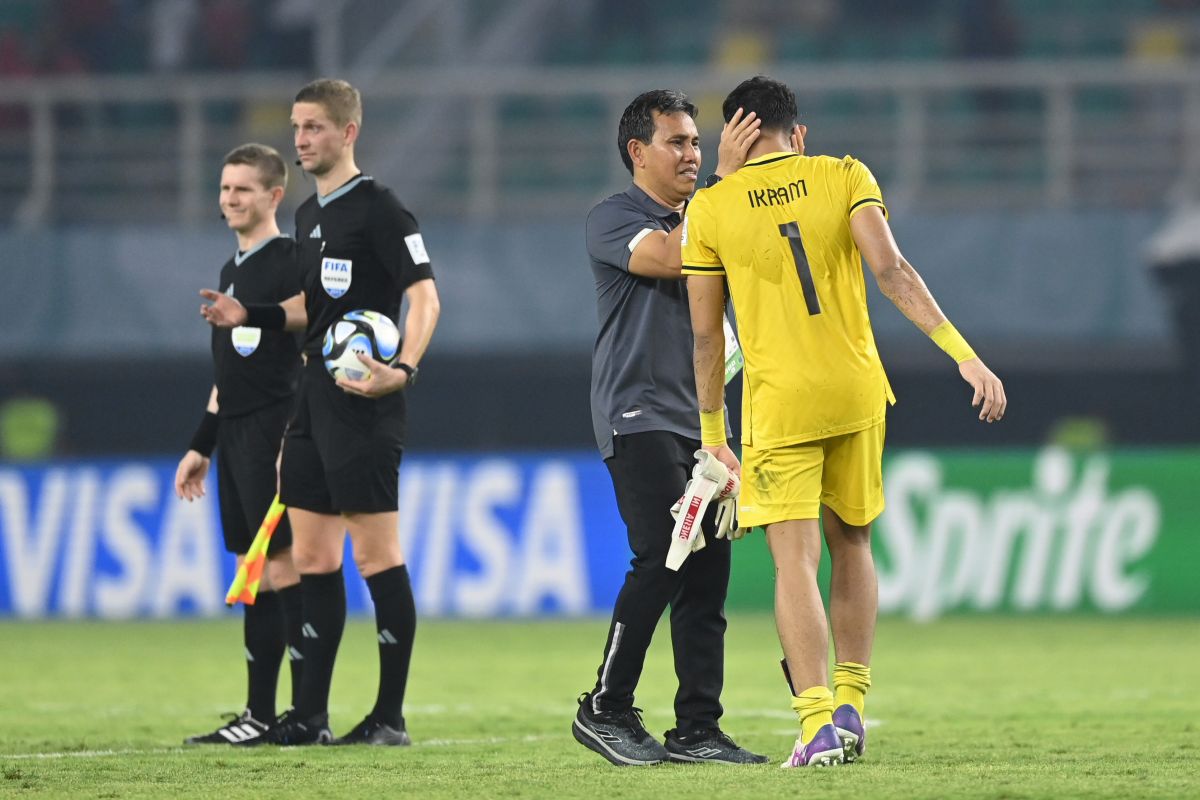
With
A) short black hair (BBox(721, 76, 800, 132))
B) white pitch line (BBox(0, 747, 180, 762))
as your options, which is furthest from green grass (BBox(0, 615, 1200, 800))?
short black hair (BBox(721, 76, 800, 132))

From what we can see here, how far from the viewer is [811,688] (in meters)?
5.34

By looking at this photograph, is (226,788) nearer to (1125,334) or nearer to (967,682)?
(967,682)

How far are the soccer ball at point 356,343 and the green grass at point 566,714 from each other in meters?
1.26

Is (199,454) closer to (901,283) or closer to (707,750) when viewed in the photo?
(707,750)

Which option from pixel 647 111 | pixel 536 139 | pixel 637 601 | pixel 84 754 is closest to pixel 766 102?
pixel 647 111

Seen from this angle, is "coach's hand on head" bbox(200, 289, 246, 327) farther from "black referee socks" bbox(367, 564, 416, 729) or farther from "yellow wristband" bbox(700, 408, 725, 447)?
"yellow wristband" bbox(700, 408, 725, 447)

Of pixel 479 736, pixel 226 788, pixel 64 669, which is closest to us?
pixel 226 788

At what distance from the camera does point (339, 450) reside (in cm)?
646

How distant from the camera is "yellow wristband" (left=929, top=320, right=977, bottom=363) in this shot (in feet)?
17.5

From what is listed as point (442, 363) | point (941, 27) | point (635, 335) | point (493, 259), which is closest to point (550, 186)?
point (493, 259)

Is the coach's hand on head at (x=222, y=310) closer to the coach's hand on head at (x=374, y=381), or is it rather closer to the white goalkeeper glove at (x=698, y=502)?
the coach's hand on head at (x=374, y=381)

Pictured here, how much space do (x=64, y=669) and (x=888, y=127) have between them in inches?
350

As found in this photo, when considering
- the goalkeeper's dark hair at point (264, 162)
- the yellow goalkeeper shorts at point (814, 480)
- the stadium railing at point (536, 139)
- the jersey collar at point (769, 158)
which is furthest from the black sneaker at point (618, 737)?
the stadium railing at point (536, 139)

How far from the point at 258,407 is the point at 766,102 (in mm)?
2410
